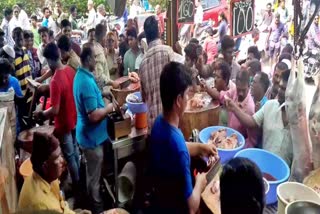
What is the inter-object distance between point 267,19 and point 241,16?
514cm

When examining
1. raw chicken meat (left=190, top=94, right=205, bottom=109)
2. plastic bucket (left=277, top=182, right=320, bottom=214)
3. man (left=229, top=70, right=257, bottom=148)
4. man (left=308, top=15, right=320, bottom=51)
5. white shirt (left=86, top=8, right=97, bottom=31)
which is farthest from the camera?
white shirt (left=86, top=8, right=97, bottom=31)

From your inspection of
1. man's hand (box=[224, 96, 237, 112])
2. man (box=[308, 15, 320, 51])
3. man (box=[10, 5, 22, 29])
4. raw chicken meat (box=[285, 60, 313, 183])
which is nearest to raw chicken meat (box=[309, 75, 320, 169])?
raw chicken meat (box=[285, 60, 313, 183])

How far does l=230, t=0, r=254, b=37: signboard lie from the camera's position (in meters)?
3.65

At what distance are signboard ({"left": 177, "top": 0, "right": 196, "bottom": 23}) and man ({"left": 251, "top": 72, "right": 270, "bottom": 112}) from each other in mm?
1457

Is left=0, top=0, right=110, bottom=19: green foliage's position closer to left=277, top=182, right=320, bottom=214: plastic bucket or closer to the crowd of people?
the crowd of people

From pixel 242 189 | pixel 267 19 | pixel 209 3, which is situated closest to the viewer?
pixel 242 189

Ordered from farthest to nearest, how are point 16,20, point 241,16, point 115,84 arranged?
point 16,20, point 115,84, point 241,16

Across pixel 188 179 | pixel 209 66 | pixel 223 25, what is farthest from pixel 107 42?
pixel 188 179

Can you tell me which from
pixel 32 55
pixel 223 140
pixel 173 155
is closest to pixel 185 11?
pixel 223 140

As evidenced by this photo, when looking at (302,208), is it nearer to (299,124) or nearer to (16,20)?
(299,124)

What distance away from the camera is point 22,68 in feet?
17.2

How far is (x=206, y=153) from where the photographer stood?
100.0 inches

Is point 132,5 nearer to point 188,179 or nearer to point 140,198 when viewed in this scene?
point 140,198

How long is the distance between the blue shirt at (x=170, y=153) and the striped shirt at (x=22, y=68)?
3.23 m
